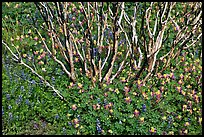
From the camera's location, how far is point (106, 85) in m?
4.03

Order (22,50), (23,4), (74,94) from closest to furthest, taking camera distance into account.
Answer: (74,94) → (22,50) → (23,4)

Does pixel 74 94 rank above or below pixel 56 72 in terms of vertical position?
below

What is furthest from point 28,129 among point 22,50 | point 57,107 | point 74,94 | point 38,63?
point 22,50

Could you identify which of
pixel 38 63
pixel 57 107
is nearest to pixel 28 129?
pixel 57 107

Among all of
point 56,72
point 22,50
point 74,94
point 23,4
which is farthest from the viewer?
point 23,4

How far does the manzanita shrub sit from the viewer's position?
144 inches

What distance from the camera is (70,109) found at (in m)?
3.86

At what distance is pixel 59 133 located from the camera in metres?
3.68

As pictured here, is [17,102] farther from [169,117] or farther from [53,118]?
[169,117]

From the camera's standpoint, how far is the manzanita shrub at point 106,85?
144 inches

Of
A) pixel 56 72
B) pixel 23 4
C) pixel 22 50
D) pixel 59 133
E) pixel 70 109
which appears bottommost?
pixel 59 133

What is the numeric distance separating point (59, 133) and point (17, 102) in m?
0.65

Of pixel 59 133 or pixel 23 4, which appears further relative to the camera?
pixel 23 4

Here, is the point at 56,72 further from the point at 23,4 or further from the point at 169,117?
the point at 23,4
